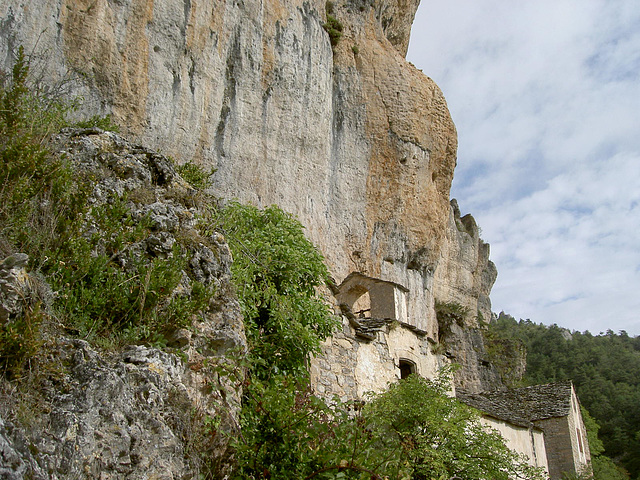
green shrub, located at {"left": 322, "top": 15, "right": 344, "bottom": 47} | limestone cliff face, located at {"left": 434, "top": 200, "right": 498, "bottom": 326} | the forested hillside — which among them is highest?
green shrub, located at {"left": 322, "top": 15, "right": 344, "bottom": 47}

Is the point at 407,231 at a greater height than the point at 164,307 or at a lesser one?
greater

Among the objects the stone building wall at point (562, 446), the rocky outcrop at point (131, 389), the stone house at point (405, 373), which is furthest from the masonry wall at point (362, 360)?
the stone building wall at point (562, 446)

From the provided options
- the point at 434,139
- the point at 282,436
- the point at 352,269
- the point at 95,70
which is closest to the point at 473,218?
the point at 434,139

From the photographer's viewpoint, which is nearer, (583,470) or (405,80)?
(583,470)

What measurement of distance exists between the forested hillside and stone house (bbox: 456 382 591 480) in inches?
333

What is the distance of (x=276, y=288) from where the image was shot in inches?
355

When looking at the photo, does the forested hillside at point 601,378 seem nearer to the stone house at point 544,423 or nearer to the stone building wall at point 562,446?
the stone house at point 544,423

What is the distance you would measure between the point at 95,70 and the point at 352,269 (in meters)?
9.63

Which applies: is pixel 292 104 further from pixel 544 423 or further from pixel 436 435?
pixel 544 423

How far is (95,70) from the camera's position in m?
13.7

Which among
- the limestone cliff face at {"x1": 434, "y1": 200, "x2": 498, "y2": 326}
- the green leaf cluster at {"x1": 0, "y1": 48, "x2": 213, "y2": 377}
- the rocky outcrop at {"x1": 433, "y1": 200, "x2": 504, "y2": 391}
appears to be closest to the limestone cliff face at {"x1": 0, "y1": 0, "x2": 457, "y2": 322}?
the rocky outcrop at {"x1": 433, "y1": 200, "x2": 504, "y2": 391}

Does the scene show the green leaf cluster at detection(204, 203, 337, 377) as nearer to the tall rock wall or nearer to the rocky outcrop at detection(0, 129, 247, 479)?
the rocky outcrop at detection(0, 129, 247, 479)

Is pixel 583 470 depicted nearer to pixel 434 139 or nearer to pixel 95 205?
pixel 434 139

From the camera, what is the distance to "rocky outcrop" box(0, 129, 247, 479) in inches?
145
